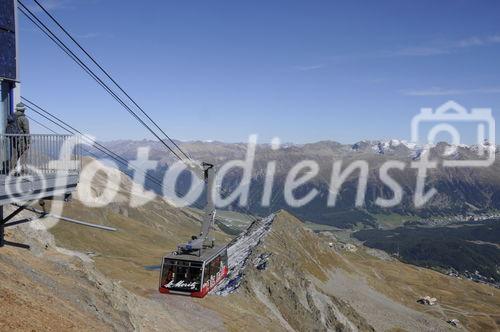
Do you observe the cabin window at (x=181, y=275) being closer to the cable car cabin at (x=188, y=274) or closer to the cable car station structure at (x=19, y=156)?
the cable car cabin at (x=188, y=274)

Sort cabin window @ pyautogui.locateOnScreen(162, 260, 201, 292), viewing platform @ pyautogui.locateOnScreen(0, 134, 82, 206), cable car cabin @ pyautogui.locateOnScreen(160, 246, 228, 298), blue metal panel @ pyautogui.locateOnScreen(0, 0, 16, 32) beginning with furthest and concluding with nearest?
cabin window @ pyautogui.locateOnScreen(162, 260, 201, 292) < cable car cabin @ pyautogui.locateOnScreen(160, 246, 228, 298) < viewing platform @ pyautogui.locateOnScreen(0, 134, 82, 206) < blue metal panel @ pyautogui.locateOnScreen(0, 0, 16, 32)

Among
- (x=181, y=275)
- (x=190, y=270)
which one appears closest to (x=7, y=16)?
(x=190, y=270)

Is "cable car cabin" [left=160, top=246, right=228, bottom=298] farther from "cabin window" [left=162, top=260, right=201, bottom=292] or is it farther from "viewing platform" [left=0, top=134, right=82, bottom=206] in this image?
"viewing platform" [left=0, top=134, right=82, bottom=206]

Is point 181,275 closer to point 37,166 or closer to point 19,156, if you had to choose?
point 37,166

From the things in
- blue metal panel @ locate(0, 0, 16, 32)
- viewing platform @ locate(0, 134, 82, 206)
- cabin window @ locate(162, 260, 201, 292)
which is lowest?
cabin window @ locate(162, 260, 201, 292)

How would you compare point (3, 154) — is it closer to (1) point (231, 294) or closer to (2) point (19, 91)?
(2) point (19, 91)

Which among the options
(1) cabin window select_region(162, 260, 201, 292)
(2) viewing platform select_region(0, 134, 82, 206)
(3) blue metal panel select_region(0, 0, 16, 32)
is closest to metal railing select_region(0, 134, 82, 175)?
(2) viewing platform select_region(0, 134, 82, 206)
